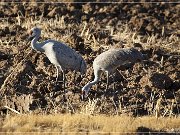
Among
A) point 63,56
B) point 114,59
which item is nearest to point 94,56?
point 63,56

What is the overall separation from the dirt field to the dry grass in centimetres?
73

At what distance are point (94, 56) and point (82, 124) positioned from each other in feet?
14.8

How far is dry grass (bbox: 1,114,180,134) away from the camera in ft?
32.2

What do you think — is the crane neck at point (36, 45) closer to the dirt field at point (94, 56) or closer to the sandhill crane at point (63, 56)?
the sandhill crane at point (63, 56)

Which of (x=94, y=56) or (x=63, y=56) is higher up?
(x=63, y=56)

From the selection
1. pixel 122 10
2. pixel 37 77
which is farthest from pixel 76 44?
pixel 122 10

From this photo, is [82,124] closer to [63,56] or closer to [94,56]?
[63,56]

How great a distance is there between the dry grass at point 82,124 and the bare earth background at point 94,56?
767 millimetres

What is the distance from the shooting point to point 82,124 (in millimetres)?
10227

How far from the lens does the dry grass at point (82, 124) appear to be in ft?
32.2

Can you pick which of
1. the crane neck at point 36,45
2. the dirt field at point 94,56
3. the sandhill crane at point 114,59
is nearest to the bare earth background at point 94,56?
the dirt field at point 94,56

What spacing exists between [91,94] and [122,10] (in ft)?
23.6

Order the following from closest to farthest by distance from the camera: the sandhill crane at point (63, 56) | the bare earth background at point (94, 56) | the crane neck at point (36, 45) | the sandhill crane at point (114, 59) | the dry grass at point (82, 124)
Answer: the dry grass at point (82, 124), the bare earth background at point (94, 56), the sandhill crane at point (114, 59), the sandhill crane at point (63, 56), the crane neck at point (36, 45)

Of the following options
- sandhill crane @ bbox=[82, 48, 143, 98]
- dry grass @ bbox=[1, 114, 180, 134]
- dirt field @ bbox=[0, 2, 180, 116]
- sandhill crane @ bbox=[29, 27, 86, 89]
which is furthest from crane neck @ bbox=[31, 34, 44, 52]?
dry grass @ bbox=[1, 114, 180, 134]
